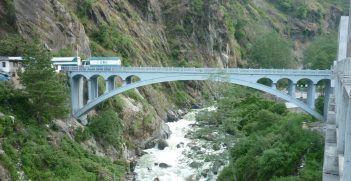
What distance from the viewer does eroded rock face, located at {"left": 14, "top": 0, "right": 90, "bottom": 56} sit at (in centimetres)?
3611

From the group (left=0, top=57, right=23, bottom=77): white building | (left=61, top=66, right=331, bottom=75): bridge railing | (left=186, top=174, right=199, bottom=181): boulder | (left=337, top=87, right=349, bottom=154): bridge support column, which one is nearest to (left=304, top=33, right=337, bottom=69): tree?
(left=61, top=66, right=331, bottom=75): bridge railing

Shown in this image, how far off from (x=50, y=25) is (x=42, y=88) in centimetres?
1411

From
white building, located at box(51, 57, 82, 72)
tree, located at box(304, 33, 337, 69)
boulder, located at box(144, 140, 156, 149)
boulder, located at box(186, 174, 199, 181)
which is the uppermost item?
tree, located at box(304, 33, 337, 69)

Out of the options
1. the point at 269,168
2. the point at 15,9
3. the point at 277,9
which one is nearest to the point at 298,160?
the point at 269,168

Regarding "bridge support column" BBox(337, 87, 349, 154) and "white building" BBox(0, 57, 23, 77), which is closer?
"bridge support column" BBox(337, 87, 349, 154)

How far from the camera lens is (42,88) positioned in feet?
84.6

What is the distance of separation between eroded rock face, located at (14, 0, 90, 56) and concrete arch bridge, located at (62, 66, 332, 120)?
5839mm

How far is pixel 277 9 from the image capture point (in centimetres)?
9762

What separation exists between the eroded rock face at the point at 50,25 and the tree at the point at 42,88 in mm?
9296

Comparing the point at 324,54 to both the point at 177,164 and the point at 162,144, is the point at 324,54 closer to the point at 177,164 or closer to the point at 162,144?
the point at 162,144

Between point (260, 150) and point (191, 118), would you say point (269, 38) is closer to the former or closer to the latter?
point (191, 118)

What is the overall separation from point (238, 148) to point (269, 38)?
39.2 m

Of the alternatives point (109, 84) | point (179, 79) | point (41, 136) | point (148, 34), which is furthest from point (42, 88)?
point (148, 34)

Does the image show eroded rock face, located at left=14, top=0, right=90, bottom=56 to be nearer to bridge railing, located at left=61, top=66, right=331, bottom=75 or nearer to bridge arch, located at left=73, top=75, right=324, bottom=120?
bridge railing, located at left=61, top=66, right=331, bottom=75
